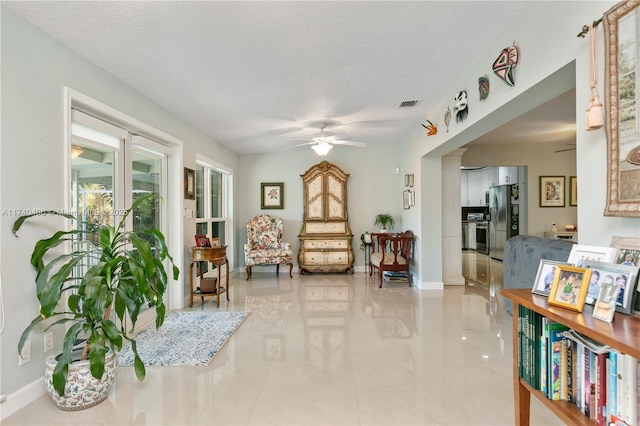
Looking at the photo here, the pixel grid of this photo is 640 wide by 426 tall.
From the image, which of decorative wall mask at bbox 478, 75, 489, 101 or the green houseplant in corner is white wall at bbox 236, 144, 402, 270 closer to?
decorative wall mask at bbox 478, 75, 489, 101

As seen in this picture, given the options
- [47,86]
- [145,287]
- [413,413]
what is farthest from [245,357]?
[47,86]

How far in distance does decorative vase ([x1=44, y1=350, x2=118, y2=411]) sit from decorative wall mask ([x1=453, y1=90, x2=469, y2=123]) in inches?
139

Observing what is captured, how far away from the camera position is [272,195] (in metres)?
6.67

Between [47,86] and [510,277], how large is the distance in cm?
440

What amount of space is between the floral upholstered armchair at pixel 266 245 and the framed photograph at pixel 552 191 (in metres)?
5.11

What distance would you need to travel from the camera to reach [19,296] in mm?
2012

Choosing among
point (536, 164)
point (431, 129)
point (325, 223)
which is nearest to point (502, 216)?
point (536, 164)

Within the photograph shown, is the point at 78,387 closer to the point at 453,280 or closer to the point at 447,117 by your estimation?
the point at 447,117

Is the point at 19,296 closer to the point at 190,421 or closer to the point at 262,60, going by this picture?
the point at 190,421

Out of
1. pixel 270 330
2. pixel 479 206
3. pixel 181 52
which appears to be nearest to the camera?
pixel 181 52

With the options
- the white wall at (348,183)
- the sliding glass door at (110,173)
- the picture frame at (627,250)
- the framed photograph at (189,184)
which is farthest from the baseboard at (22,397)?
the white wall at (348,183)

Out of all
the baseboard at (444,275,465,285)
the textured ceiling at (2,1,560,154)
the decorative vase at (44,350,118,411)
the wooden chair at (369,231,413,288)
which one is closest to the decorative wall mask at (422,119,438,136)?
the textured ceiling at (2,1,560,154)

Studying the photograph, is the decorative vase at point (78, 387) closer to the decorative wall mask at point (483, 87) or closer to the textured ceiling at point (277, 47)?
the textured ceiling at point (277, 47)

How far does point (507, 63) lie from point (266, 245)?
487 centimetres
